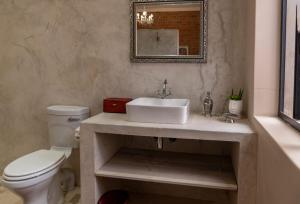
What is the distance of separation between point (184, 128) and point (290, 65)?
75cm

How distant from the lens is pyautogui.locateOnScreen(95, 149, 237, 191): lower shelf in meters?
1.76

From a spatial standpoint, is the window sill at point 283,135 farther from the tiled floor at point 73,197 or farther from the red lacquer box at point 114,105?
the tiled floor at point 73,197

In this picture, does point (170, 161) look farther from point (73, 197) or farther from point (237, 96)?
point (73, 197)

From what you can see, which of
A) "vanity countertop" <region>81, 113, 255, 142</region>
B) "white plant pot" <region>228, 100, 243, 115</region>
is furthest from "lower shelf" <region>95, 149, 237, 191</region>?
"white plant pot" <region>228, 100, 243, 115</region>

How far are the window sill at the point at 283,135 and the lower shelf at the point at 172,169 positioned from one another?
472 mm

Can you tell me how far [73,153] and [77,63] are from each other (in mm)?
857

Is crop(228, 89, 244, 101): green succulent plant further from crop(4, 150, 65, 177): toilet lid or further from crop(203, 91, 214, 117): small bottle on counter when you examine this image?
crop(4, 150, 65, 177): toilet lid

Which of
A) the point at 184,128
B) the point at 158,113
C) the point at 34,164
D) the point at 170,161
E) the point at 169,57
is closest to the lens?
the point at 184,128

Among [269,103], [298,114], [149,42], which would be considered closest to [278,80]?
[269,103]

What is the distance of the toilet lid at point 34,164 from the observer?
1.78m

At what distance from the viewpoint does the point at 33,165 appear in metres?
1.88

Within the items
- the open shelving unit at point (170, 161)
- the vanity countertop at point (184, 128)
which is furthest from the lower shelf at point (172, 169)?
the vanity countertop at point (184, 128)

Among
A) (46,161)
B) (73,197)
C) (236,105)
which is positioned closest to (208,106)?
(236,105)

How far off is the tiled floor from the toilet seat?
490 mm
